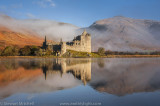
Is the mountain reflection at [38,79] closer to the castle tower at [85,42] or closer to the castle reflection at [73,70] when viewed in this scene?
the castle reflection at [73,70]

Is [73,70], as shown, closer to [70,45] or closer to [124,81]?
[124,81]

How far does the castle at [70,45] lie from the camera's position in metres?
81.1

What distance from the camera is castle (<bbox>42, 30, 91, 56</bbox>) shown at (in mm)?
81125

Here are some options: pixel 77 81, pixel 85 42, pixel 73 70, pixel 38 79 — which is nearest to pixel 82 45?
pixel 85 42

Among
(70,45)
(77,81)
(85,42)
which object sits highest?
(85,42)

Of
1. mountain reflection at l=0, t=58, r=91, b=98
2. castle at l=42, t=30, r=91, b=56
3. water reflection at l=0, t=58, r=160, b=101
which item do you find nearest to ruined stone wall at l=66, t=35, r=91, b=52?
castle at l=42, t=30, r=91, b=56

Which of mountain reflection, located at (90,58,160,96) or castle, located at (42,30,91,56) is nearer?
mountain reflection, located at (90,58,160,96)

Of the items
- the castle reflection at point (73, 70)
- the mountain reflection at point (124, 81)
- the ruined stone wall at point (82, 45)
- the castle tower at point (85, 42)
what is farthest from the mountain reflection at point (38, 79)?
the castle tower at point (85, 42)

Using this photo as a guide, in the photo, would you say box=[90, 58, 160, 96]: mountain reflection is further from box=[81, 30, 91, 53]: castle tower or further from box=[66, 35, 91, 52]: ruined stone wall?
box=[81, 30, 91, 53]: castle tower

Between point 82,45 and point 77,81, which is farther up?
point 82,45

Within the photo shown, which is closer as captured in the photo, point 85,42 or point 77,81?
point 77,81

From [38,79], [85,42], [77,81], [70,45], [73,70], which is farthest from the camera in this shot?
[85,42]

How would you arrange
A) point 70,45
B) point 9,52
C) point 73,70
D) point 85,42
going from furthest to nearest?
point 85,42
point 70,45
point 9,52
point 73,70

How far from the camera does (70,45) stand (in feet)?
307
